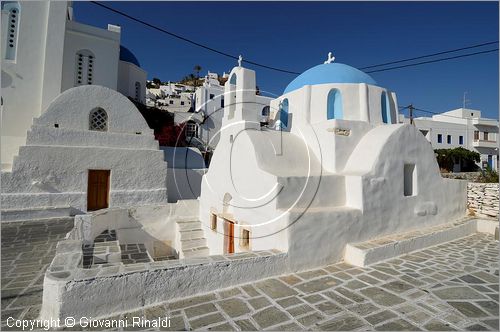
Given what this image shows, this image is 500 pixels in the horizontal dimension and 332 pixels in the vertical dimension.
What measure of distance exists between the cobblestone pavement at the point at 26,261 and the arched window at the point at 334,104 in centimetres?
713

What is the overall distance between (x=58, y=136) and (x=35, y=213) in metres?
2.68

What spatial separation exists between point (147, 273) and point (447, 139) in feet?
109

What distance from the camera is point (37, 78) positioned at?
36.7 feet

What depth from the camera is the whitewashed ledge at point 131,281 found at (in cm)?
276

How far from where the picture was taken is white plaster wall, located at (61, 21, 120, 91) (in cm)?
1345

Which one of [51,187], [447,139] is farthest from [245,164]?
[447,139]

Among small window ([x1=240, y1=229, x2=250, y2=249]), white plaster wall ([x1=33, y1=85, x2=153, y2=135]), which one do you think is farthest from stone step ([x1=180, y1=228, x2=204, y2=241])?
white plaster wall ([x1=33, y1=85, x2=153, y2=135])

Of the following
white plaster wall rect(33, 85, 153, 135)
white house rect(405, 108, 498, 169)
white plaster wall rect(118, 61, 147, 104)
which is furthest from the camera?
white house rect(405, 108, 498, 169)

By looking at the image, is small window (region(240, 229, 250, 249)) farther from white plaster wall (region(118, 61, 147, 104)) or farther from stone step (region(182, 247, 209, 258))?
white plaster wall (region(118, 61, 147, 104))

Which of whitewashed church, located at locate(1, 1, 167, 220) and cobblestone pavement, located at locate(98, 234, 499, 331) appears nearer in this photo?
cobblestone pavement, located at locate(98, 234, 499, 331)

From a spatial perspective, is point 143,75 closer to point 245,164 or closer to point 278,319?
point 245,164

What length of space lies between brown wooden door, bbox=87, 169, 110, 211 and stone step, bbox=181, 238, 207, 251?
12.8 feet

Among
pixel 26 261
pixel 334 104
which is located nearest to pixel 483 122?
pixel 334 104

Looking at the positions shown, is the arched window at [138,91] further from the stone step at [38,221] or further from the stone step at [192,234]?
the stone step at [192,234]
